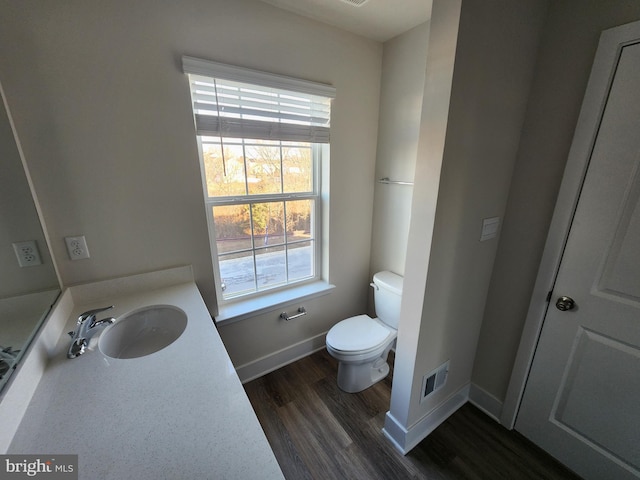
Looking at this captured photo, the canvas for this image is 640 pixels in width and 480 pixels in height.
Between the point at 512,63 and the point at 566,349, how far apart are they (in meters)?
1.38

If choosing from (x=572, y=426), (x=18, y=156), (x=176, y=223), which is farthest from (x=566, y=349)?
(x=18, y=156)

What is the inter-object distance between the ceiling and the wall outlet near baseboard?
2.05m

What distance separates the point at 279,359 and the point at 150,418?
1.36 metres

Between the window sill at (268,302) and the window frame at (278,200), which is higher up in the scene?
the window frame at (278,200)

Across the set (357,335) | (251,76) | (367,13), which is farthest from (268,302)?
(367,13)

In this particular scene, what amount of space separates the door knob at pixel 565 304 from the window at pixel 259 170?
1.47 m

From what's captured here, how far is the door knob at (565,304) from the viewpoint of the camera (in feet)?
3.95

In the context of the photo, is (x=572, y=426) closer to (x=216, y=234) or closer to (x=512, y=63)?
(x=512, y=63)

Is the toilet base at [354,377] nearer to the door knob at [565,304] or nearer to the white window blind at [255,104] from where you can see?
the door knob at [565,304]

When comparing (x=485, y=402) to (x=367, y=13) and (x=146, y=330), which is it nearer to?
(x=146, y=330)

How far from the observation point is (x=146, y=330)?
1.26 metres

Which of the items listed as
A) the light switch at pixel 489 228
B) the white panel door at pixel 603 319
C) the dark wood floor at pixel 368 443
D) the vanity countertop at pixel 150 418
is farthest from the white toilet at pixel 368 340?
the vanity countertop at pixel 150 418

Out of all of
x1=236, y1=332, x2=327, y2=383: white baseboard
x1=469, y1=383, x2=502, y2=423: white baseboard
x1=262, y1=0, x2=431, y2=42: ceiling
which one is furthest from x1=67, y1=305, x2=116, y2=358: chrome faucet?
x1=469, y1=383, x2=502, y2=423: white baseboard

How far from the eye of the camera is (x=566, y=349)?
125cm
